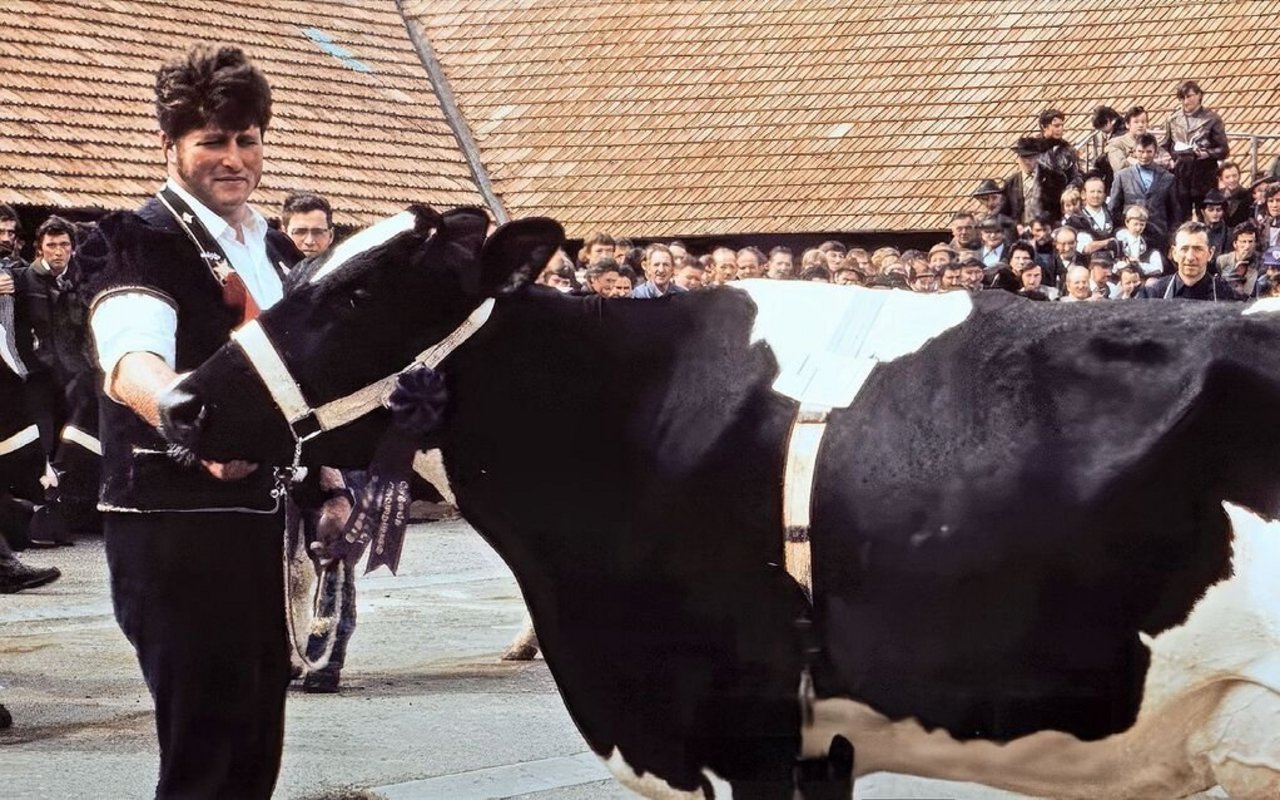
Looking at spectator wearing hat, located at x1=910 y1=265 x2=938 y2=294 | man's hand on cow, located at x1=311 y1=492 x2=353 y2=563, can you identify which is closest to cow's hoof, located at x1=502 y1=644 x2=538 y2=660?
man's hand on cow, located at x1=311 y1=492 x2=353 y2=563

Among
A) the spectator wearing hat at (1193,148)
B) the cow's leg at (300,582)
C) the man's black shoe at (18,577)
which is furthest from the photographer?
the spectator wearing hat at (1193,148)

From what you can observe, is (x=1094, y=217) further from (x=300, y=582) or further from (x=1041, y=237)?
(x=300, y=582)

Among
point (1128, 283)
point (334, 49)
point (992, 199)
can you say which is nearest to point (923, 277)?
point (1128, 283)

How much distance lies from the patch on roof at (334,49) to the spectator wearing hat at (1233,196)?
13.8 metres

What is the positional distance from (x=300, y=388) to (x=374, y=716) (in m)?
4.06

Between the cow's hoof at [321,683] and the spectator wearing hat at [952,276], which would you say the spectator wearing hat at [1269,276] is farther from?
the cow's hoof at [321,683]

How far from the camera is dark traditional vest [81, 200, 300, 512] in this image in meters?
4.33

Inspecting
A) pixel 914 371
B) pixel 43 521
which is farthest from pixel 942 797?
pixel 43 521

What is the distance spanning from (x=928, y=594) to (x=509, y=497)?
0.91 m

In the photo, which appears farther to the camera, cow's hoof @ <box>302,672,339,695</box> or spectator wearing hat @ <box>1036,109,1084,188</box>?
spectator wearing hat @ <box>1036,109,1084,188</box>

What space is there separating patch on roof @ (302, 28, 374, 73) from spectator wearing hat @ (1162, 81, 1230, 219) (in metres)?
12.8

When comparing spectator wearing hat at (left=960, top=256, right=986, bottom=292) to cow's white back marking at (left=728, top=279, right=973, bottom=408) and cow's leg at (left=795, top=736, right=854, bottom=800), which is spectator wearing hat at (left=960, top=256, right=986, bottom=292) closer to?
cow's white back marking at (left=728, top=279, right=973, bottom=408)

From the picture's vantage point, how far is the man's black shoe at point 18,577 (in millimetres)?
11570

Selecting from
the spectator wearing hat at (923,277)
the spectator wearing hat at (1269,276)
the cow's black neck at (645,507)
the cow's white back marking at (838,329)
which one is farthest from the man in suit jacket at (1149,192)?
the cow's black neck at (645,507)
